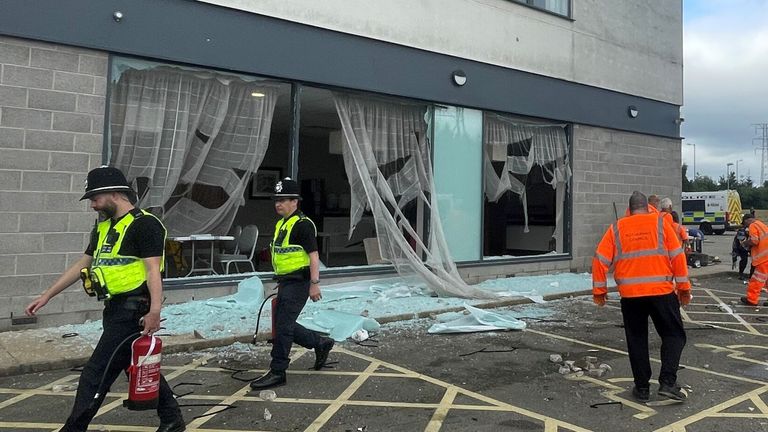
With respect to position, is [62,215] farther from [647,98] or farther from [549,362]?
[647,98]

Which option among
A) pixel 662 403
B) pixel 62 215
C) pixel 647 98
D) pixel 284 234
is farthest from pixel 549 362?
pixel 647 98

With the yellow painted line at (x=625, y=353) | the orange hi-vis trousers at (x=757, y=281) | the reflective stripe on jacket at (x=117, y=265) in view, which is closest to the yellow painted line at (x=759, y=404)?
the yellow painted line at (x=625, y=353)

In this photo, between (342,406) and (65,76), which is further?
(65,76)

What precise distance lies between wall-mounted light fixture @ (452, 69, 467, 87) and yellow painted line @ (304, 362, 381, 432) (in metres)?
6.26

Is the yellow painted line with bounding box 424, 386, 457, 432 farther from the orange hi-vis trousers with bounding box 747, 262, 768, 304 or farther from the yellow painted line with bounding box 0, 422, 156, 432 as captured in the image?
the orange hi-vis trousers with bounding box 747, 262, 768, 304

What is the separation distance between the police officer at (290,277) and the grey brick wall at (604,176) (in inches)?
353

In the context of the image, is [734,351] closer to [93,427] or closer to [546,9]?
[93,427]

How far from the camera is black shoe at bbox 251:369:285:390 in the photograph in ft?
15.7

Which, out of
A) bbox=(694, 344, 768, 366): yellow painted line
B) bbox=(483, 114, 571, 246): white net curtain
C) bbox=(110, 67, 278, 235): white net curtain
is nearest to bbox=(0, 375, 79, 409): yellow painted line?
bbox=(110, 67, 278, 235): white net curtain

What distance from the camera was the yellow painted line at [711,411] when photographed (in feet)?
13.6

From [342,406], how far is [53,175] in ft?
15.4

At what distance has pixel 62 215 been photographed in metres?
6.72

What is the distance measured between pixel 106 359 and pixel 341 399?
1.96 m

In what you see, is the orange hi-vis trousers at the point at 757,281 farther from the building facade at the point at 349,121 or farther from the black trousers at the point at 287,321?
the black trousers at the point at 287,321
